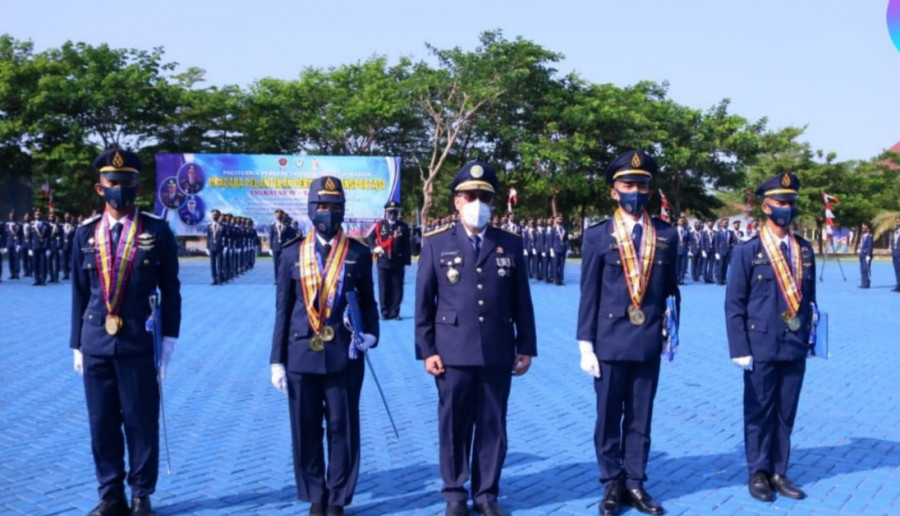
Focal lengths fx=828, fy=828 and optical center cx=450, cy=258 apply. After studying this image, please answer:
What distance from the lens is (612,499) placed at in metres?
4.55

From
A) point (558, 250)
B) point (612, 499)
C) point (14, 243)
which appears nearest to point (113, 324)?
point (612, 499)

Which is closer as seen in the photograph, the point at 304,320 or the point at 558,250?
the point at 304,320

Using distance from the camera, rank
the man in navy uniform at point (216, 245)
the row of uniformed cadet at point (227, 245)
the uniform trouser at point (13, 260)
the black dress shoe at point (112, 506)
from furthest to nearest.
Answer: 1. the uniform trouser at point (13, 260)
2. the row of uniformed cadet at point (227, 245)
3. the man in navy uniform at point (216, 245)
4. the black dress shoe at point (112, 506)

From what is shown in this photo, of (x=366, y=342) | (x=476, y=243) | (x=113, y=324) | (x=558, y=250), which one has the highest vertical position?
(x=476, y=243)

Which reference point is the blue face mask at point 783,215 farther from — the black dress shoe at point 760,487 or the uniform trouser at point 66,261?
the uniform trouser at point 66,261

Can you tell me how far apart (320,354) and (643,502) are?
195cm

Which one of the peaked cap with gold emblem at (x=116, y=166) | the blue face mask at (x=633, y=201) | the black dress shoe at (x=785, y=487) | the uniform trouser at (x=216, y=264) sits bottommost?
the black dress shoe at (x=785, y=487)

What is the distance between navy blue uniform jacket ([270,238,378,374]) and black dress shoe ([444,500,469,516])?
93 cm

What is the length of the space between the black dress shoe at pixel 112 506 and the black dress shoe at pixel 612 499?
8.48 ft

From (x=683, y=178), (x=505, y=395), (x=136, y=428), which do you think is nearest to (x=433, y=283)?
(x=505, y=395)

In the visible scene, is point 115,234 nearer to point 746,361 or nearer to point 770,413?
point 746,361

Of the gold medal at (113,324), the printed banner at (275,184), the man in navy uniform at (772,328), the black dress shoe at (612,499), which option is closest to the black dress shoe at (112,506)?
the gold medal at (113,324)

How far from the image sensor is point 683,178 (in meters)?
→ 40.7

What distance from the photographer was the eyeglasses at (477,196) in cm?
453
